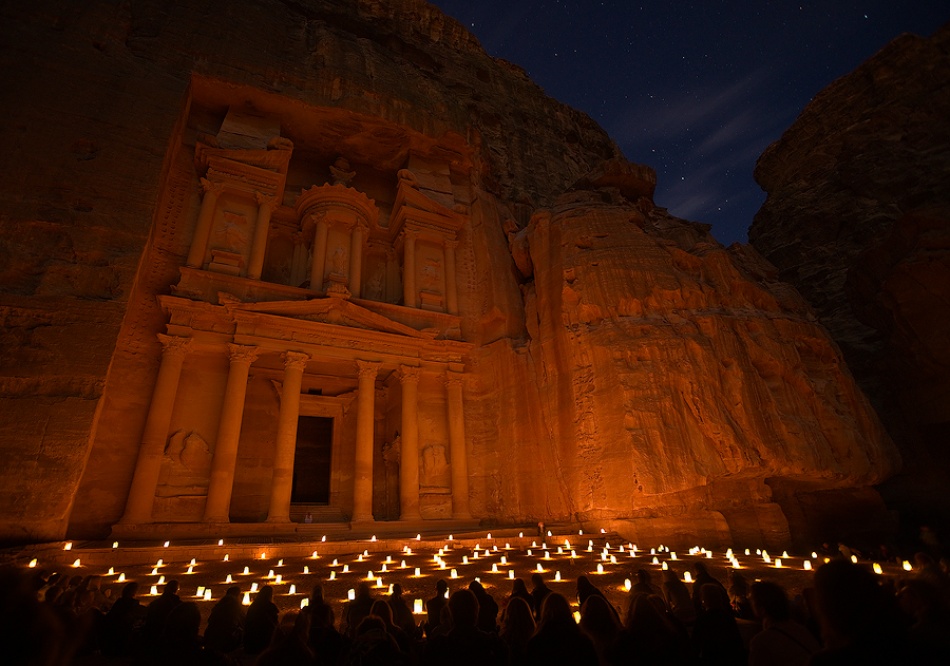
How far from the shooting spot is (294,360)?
1575 cm

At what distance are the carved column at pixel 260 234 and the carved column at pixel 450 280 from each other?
23.6 ft

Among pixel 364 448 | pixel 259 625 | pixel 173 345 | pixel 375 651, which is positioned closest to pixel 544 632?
pixel 375 651

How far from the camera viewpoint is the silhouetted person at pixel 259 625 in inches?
159

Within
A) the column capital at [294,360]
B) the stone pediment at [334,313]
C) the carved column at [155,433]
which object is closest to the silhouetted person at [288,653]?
the carved column at [155,433]

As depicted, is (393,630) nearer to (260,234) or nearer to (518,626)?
(518,626)

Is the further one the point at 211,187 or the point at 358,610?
the point at 211,187

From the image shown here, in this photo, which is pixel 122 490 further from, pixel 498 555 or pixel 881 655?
pixel 881 655

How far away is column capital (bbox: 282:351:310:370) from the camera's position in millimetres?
15695

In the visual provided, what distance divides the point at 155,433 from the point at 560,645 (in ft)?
47.0

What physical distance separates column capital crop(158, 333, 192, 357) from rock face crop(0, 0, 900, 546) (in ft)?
0.31


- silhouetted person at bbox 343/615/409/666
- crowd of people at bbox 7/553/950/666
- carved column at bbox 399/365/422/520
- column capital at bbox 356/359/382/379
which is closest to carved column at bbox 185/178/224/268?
column capital at bbox 356/359/382/379

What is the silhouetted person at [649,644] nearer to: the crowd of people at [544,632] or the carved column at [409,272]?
the crowd of people at [544,632]

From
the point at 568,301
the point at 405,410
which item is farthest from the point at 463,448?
the point at 568,301

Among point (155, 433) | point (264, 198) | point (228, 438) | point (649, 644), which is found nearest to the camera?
point (649, 644)
